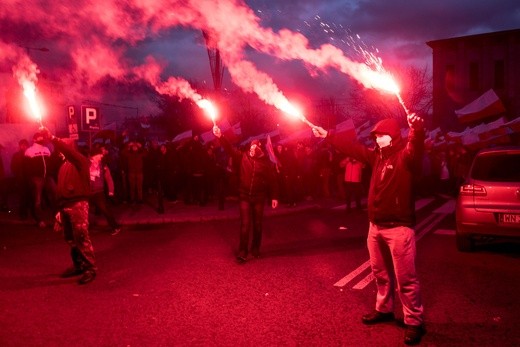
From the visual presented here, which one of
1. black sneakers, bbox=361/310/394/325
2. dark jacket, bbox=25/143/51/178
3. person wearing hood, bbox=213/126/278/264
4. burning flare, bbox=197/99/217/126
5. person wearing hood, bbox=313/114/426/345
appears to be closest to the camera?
person wearing hood, bbox=313/114/426/345

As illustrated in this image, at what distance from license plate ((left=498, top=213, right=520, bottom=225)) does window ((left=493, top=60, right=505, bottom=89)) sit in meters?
A: 43.6

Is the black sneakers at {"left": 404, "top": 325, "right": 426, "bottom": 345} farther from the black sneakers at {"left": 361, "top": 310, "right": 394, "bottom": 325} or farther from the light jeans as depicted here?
the black sneakers at {"left": 361, "top": 310, "right": 394, "bottom": 325}

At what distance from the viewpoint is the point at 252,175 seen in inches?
338

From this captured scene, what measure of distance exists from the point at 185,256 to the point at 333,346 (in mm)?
4494

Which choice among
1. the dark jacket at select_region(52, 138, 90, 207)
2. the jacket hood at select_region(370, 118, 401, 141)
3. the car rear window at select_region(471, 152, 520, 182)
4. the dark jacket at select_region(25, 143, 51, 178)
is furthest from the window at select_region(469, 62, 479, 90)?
the jacket hood at select_region(370, 118, 401, 141)

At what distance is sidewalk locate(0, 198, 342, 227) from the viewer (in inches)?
516

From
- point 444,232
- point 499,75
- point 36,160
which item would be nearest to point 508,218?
point 444,232

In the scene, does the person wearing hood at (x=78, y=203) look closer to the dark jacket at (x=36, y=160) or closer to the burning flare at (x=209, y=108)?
the burning flare at (x=209, y=108)

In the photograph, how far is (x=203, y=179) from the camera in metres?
16.2

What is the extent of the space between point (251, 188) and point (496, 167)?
4.17m

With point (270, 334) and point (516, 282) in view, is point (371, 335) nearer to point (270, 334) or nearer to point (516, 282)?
point (270, 334)

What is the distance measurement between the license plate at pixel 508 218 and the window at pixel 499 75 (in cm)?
4363

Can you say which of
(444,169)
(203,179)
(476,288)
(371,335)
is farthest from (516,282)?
(444,169)

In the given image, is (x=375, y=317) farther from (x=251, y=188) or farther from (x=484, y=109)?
(x=484, y=109)
